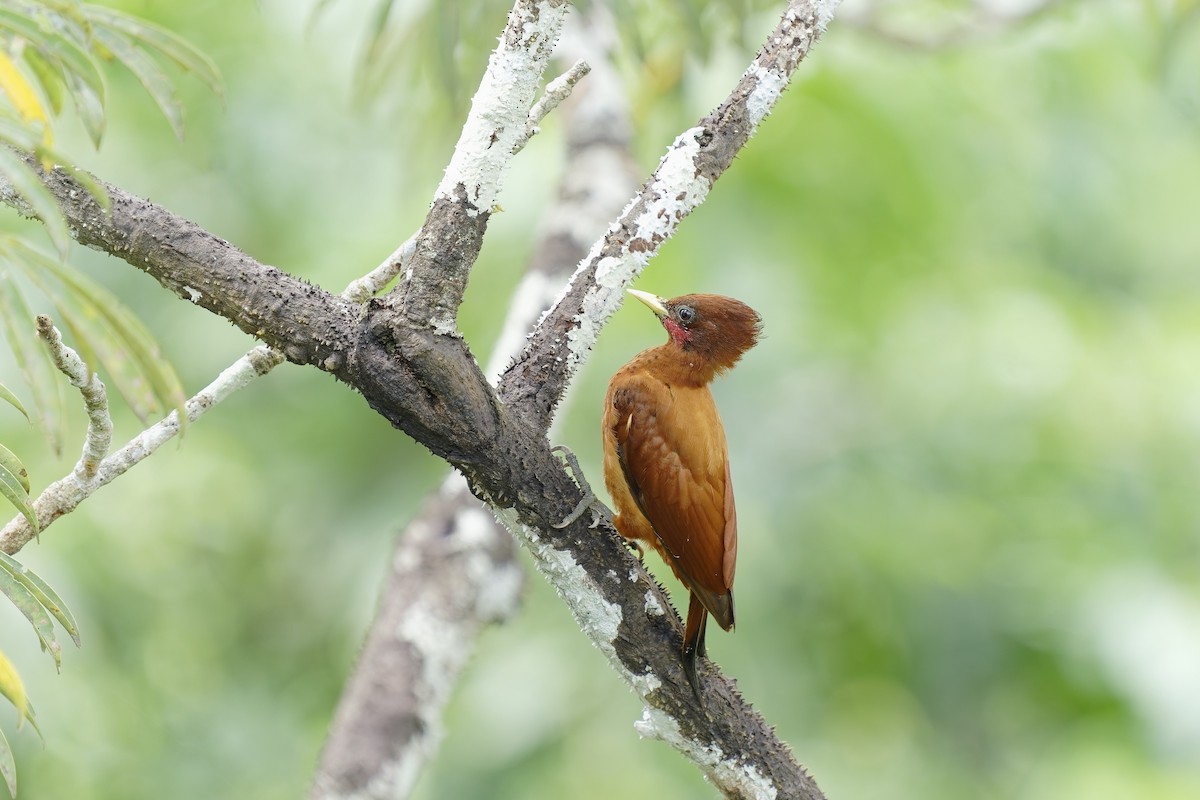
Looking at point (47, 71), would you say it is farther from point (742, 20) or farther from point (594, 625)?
point (742, 20)

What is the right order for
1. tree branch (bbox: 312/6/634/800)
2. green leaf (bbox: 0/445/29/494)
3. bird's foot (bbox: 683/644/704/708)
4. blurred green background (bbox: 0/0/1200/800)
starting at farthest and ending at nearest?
blurred green background (bbox: 0/0/1200/800) < tree branch (bbox: 312/6/634/800) < bird's foot (bbox: 683/644/704/708) < green leaf (bbox: 0/445/29/494)

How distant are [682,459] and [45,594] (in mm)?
1371

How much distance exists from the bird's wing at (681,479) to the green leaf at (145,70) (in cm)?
122

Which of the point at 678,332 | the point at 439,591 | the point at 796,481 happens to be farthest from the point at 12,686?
the point at 796,481

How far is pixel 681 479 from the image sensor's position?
276cm

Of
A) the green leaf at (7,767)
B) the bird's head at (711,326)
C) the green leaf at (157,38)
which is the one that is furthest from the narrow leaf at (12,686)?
the bird's head at (711,326)

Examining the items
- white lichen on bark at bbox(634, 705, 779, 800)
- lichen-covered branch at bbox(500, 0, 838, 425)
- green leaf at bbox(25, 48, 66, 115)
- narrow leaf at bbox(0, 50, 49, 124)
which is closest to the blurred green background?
white lichen on bark at bbox(634, 705, 779, 800)

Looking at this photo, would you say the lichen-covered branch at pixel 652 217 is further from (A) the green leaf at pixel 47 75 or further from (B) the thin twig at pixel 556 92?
(A) the green leaf at pixel 47 75

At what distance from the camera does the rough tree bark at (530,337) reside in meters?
1.88

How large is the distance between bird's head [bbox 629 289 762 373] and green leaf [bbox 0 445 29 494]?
5.01 feet

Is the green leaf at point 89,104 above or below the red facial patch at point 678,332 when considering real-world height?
below

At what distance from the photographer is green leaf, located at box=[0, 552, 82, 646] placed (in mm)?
1742

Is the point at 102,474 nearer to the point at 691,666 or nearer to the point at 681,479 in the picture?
the point at 691,666

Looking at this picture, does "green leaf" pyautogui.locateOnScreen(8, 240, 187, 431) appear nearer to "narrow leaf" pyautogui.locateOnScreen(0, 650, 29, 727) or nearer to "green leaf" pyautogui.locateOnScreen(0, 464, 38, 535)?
"narrow leaf" pyautogui.locateOnScreen(0, 650, 29, 727)
